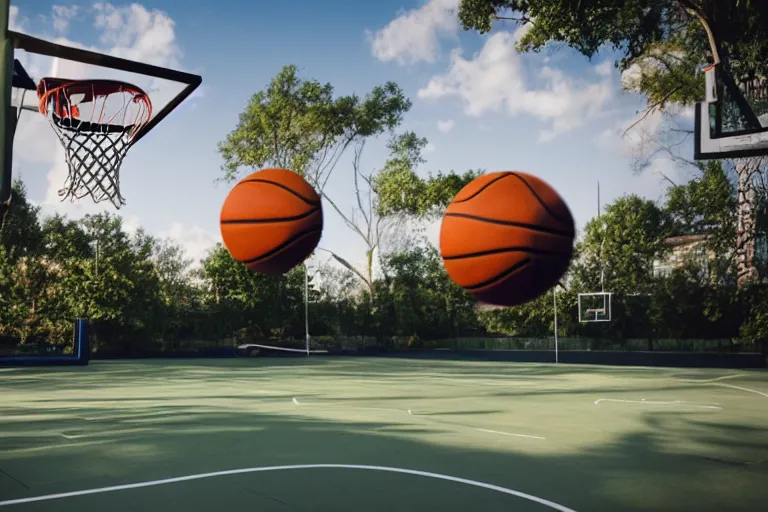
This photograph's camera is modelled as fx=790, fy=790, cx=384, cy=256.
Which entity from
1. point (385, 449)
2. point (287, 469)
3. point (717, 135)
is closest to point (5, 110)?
point (287, 469)

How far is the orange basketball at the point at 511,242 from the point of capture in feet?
12.2

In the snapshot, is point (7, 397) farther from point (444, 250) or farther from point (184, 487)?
point (444, 250)

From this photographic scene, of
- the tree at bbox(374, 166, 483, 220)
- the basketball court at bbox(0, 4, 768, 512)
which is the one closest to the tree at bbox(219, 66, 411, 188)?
the tree at bbox(374, 166, 483, 220)

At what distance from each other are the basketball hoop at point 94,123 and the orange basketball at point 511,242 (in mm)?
6283

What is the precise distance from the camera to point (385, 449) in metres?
7.27

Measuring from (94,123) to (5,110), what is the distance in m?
4.59

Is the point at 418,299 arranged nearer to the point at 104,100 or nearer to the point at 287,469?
the point at 104,100

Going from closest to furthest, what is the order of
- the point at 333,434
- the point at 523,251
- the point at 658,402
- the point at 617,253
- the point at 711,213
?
the point at 523,251 < the point at 333,434 < the point at 658,402 < the point at 711,213 < the point at 617,253

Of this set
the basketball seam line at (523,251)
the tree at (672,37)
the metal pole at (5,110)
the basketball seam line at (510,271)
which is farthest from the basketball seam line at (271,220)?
the tree at (672,37)

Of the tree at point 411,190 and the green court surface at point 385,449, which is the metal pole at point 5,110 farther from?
the tree at point 411,190

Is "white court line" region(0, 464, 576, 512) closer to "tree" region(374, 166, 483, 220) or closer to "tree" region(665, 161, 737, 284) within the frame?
"tree" region(665, 161, 737, 284)

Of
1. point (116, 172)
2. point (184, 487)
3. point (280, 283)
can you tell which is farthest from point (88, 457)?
point (280, 283)

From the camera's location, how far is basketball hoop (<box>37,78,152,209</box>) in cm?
897

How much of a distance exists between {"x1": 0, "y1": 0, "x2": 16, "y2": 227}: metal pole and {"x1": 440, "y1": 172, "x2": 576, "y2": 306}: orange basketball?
2.82 metres
